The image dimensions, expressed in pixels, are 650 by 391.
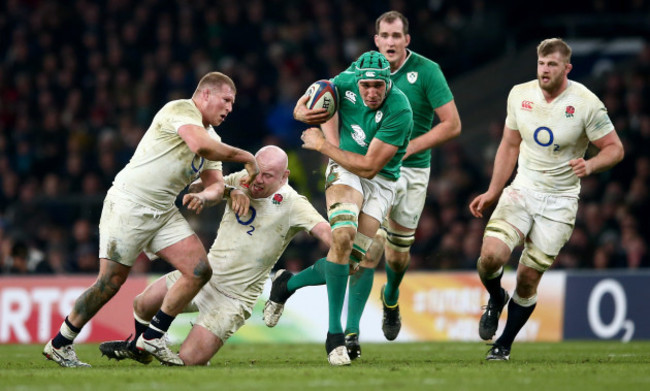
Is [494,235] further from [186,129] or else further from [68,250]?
[68,250]

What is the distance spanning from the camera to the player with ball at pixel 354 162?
30.2 ft

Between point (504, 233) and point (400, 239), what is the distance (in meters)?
1.36

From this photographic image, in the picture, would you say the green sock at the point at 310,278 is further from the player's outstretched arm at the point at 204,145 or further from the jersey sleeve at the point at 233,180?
the player's outstretched arm at the point at 204,145

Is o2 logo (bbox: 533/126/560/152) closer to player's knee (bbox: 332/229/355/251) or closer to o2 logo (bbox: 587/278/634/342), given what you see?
player's knee (bbox: 332/229/355/251)

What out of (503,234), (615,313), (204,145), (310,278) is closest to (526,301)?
(503,234)

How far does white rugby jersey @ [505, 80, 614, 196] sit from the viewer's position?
388 inches

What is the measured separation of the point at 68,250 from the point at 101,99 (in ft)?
13.8

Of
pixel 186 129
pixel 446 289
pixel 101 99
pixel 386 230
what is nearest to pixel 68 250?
pixel 101 99

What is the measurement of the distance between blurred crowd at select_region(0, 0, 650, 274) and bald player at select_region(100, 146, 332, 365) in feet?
21.9

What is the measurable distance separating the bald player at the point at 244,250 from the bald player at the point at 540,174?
1.65m

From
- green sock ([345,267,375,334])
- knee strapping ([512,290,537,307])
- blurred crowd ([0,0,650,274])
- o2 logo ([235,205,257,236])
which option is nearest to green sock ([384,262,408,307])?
green sock ([345,267,375,334])

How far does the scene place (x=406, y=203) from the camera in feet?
35.7

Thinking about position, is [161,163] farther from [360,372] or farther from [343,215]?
[360,372]

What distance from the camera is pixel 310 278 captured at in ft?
32.6
